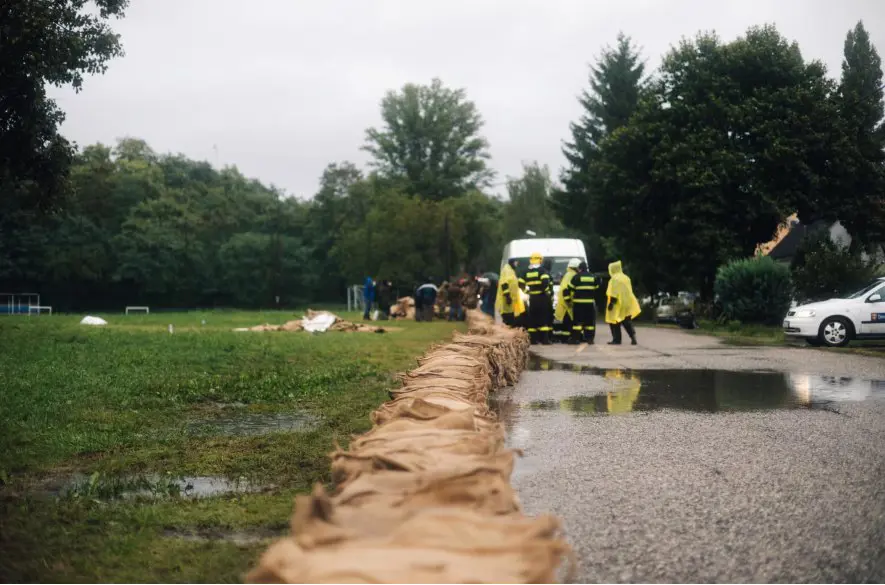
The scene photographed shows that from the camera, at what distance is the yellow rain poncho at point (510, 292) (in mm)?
21438

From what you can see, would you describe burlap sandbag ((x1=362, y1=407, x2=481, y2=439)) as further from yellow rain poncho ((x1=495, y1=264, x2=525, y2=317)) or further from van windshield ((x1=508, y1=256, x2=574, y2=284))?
van windshield ((x1=508, y1=256, x2=574, y2=284))

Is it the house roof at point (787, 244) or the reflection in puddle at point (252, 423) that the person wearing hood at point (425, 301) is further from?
the house roof at point (787, 244)

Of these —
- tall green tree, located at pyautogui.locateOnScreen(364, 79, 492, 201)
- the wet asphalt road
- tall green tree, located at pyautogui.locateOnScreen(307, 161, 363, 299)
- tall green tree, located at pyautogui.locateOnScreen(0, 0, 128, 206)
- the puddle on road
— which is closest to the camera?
the wet asphalt road

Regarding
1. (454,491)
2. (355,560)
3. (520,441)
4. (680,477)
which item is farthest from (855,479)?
(355,560)

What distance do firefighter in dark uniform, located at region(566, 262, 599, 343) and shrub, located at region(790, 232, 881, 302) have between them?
787cm

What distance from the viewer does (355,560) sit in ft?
9.65

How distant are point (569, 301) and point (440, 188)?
57.2 m

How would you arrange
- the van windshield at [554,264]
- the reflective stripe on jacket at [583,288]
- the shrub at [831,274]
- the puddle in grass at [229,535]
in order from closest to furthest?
1. the puddle in grass at [229,535]
2. the reflective stripe on jacket at [583,288]
3. the shrub at [831,274]
4. the van windshield at [554,264]

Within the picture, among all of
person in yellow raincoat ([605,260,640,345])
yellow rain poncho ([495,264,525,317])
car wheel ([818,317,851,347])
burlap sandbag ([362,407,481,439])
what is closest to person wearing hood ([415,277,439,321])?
yellow rain poncho ([495,264,525,317])

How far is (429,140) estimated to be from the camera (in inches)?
3130

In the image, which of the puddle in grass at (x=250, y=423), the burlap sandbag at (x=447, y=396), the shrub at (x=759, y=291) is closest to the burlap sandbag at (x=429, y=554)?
the burlap sandbag at (x=447, y=396)

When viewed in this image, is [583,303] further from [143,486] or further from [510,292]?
[143,486]

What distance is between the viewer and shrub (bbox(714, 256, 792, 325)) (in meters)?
31.2

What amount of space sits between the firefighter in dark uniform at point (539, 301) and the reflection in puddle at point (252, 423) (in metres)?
11.5
